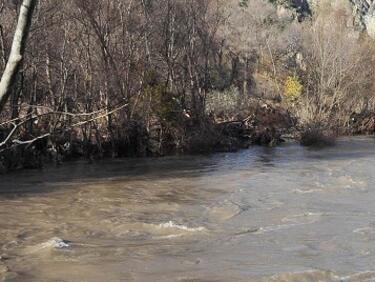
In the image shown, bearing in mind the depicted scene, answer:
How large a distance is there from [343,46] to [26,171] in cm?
2376

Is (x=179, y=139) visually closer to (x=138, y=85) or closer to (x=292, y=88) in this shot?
(x=138, y=85)

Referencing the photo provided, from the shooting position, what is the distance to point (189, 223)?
11547 millimetres

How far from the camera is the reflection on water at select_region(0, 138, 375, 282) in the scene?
28.0 ft

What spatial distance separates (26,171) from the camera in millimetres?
19109

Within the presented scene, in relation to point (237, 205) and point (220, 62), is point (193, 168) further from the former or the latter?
point (220, 62)

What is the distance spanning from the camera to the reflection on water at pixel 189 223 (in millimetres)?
8531

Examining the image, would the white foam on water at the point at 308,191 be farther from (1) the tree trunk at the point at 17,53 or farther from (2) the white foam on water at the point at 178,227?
(1) the tree trunk at the point at 17,53

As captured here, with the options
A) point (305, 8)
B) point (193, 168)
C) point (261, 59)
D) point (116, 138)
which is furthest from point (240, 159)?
point (305, 8)

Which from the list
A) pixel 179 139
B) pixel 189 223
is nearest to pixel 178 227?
pixel 189 223

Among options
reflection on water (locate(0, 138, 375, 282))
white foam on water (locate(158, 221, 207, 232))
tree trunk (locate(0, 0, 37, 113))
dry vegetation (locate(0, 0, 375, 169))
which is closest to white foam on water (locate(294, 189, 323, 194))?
reflection on water (locate(0, 138, 375, 282))

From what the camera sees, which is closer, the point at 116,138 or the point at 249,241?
the point at 249,241

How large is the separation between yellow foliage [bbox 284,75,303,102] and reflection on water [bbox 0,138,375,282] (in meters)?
18.3

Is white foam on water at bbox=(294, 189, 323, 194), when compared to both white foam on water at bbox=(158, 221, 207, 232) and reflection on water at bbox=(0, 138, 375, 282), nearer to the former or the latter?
reflection on water at bbox=(0, 138, 375, 282)

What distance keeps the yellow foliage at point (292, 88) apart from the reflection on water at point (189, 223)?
18.3m
